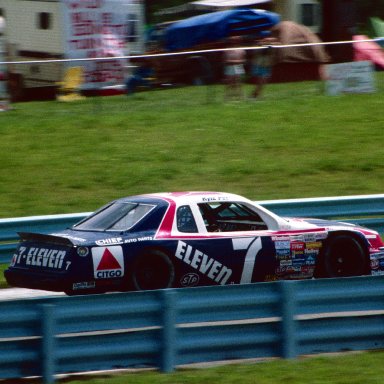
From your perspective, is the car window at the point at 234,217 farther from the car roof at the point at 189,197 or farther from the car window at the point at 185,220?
the car window at the point at 185,220

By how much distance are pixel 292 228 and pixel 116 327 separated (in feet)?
13.5

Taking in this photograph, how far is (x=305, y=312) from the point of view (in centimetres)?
903

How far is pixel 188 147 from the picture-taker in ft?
65.2

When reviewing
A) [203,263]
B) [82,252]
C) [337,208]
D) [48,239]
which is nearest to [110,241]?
[82,252]

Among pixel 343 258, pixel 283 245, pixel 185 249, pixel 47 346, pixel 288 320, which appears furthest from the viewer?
pixel 343 258

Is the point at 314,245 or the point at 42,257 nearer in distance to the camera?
the point at 42,257

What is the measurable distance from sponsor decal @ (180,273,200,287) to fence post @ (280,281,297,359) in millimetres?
2553

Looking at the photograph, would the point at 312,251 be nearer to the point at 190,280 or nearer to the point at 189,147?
the point at 190,280

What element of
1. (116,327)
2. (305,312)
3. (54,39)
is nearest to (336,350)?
(305,312)

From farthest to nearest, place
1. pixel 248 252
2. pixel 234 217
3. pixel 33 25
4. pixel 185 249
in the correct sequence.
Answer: pixel 33 25
pixel 234 217
pixel 248 252
pixel 185 249

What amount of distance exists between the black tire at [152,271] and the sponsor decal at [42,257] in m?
0.77

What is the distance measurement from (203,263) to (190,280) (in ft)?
0.76

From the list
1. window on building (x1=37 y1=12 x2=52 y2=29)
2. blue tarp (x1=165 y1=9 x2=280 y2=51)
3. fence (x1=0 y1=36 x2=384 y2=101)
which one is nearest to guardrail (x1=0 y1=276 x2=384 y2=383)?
fence (x1=0 y1=36 x2=384 y2=101)

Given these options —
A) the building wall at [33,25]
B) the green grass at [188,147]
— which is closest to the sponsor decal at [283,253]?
the green grass at [188,147]
